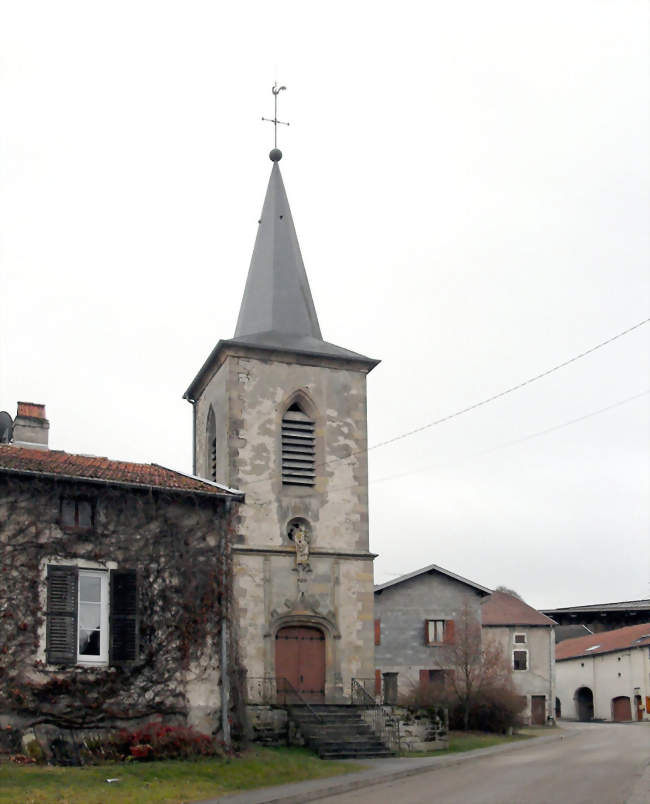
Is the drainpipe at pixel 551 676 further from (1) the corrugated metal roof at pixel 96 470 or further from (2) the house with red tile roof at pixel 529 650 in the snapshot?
(1) the corrugated metal roof at pixel 96 470

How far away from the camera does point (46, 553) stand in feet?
61.9

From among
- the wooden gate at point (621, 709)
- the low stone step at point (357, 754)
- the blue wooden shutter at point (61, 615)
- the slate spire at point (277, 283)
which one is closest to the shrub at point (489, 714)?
the low stone step at point (357, 754)

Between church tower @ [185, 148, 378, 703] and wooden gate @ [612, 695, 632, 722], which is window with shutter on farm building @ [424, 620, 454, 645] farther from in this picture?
wooden gate @ [612, 695, 632, 722]

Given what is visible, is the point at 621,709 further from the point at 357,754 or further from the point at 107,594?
the point at 107,594

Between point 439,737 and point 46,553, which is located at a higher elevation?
point 46,553

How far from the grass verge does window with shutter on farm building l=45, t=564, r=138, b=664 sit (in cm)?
207

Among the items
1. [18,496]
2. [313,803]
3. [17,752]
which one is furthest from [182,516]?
[313,803]

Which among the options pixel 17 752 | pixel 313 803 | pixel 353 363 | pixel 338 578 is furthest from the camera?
pixel 353 363

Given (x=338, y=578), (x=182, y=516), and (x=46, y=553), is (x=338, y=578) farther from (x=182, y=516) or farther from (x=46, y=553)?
(x=46, y=553)

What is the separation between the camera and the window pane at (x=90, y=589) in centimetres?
1925

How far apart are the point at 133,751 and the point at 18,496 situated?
4.75 metres

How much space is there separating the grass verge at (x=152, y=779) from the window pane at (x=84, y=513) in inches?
164

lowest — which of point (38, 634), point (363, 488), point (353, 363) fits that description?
point (38, 634)

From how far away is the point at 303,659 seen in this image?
27.0m
